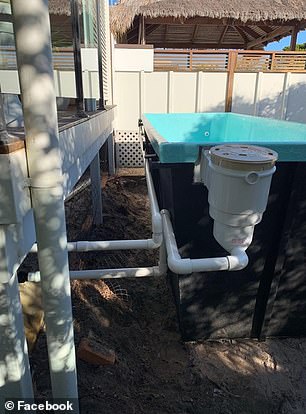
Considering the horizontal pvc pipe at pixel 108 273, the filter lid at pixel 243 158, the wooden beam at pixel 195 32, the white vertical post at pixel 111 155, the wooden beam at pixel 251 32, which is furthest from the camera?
the wooden beam at pixel 251 32

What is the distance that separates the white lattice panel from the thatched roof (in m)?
2.99

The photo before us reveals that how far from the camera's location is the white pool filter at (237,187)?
4.20ft

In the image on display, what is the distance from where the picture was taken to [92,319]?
2.35 metres

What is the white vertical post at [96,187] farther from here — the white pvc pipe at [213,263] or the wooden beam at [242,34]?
the wooden beam at [242,34]

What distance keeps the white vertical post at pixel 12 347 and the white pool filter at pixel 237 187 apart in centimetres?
88

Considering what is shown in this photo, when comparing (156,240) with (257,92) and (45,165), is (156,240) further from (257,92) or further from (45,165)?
(257,92)

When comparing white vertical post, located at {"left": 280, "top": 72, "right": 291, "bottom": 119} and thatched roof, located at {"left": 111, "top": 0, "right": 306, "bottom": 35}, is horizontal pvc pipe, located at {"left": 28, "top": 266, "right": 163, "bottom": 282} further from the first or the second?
thatched roof, located at {"left": 111, "top": 0, "right": 306, "bottom": 35}

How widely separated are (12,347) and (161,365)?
1.39m

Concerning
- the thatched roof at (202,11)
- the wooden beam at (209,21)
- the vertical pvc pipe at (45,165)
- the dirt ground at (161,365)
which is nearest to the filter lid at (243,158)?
the vertical pvc pipe at (45,165)

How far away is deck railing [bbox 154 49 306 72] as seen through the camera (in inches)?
285

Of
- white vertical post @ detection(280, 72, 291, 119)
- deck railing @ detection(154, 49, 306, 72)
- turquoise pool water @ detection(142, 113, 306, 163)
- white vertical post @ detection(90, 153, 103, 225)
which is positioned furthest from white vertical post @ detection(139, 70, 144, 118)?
white vertical post @ detection(90, 153, 103, 225)

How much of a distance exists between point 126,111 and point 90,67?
4331mm

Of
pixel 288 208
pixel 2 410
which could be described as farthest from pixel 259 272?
pixel 2 410

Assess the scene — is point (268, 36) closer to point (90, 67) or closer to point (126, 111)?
point (126, 111)
